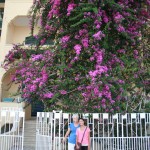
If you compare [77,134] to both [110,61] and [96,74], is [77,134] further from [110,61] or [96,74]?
[110,61]

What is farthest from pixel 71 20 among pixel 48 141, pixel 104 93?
pixel 48 141

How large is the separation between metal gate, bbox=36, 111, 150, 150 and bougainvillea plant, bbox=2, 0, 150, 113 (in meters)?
0.33

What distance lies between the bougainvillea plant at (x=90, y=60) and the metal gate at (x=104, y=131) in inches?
12.8

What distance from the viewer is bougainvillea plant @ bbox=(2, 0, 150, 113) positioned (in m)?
8.09

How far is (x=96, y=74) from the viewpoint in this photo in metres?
7.88

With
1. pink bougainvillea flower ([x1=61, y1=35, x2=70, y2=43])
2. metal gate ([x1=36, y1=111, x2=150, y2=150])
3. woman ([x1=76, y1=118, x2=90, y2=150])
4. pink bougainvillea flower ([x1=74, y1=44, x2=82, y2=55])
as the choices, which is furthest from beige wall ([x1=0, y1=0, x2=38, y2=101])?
woman ([x1=76, y1=118, x2=90, y2=150])

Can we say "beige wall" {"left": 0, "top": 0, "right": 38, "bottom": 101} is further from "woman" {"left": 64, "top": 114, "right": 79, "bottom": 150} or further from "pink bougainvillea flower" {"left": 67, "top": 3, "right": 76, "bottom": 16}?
"woman" {"left": 64, "top": 114, "right": 79, "bottom": 150}

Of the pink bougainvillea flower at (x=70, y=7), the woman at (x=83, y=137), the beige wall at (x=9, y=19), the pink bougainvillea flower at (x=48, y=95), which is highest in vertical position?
the beige wall at (x=9, y=19)

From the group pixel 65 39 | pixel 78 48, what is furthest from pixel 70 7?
pixel 78 48

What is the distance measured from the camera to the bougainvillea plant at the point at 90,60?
8.09m

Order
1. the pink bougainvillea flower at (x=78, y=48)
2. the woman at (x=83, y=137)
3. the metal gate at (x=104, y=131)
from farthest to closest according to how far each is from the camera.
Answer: the pink bougainvillea flower at (x=78, y=48) → the metal gate at (x=104, y=131) → the woman at (x=83, y=137)

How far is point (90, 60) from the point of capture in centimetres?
857

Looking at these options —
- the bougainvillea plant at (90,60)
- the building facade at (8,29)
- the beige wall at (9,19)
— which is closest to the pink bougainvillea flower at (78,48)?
the bougainvillea plant at (90,60)

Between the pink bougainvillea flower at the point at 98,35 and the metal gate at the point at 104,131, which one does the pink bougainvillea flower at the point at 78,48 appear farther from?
the metal gate at the point at 104,131
